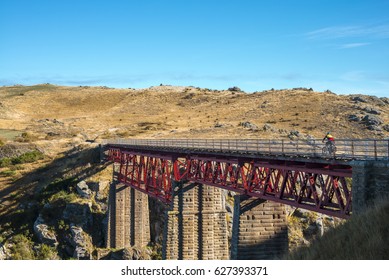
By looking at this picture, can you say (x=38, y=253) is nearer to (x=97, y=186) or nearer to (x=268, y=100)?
(x=97, y=186)

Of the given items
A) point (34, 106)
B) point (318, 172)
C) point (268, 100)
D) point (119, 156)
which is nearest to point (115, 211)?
point (119, 156)

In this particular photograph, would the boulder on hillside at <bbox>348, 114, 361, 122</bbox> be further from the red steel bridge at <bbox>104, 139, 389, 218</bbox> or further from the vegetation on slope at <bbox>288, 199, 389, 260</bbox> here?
the vegetation on slope at <bbox>288, 199, 389, 260</bbox>

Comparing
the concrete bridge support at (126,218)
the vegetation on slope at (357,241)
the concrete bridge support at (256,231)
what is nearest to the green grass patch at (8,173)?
the concrete bridge support at (126,218)

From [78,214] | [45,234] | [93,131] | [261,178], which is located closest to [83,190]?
[78,214]

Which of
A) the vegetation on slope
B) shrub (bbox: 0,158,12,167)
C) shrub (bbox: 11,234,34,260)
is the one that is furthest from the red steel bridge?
shrub (bbox: 0,158,12,167)

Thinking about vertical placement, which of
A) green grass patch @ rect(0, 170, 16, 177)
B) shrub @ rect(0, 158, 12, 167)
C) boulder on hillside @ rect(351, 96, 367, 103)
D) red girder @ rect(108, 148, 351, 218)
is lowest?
green grass patch @ rect(0, 170, 16, 177)

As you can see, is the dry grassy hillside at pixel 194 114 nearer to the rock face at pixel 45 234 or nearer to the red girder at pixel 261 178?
the red girder at pixel 261 178

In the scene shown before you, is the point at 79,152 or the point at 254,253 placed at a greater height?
the point at 79,152
